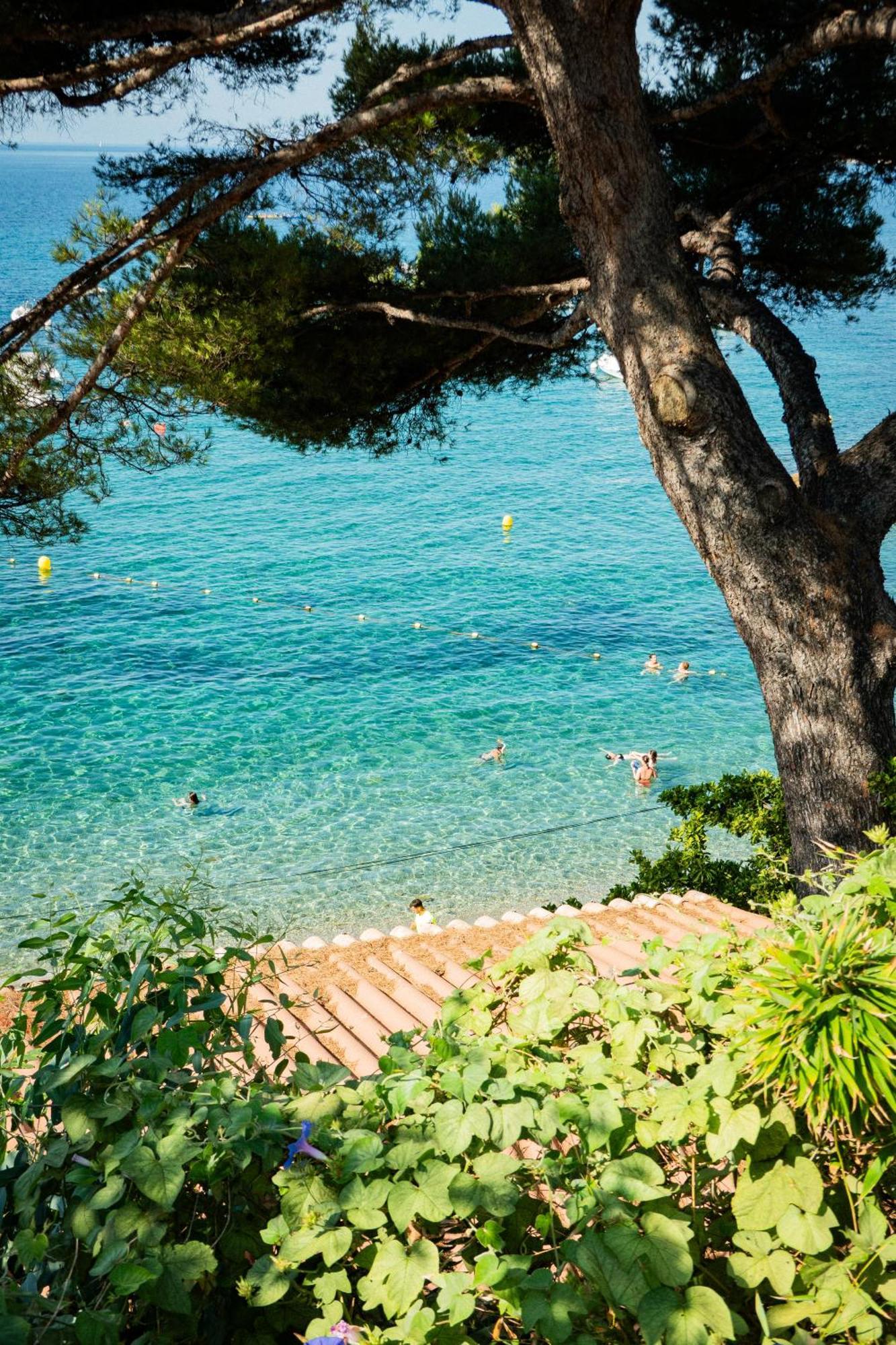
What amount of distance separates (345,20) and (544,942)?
552cm

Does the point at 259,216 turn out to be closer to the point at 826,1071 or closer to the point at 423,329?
the point at 423,329

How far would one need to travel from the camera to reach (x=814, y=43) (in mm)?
4426

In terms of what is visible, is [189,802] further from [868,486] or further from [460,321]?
[868,486]

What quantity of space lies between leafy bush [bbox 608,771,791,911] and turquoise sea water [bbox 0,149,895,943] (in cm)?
259

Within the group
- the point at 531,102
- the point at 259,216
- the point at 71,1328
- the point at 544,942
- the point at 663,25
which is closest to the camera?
the point at 71,1328

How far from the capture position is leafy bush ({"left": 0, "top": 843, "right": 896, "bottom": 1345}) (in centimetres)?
126

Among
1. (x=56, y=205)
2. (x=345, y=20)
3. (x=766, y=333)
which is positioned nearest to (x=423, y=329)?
(x=345, y=20)

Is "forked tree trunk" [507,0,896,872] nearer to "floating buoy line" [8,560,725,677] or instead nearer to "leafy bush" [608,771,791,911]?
"leafy bush" [608,771,791,911]

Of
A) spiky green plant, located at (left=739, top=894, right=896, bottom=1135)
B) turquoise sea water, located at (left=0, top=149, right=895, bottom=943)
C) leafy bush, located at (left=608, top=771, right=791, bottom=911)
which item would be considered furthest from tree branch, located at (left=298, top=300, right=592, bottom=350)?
turquoise sea water, located at (left=0, top=149, right=895, bottom=943)

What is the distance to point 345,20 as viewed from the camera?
5664 mm

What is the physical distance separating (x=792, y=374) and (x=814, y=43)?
1.30 metres

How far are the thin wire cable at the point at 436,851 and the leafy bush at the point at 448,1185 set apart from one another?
25.2ft

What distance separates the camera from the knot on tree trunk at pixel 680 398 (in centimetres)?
412

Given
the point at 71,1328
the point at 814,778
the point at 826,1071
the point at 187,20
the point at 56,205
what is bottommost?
the point at 814,778
